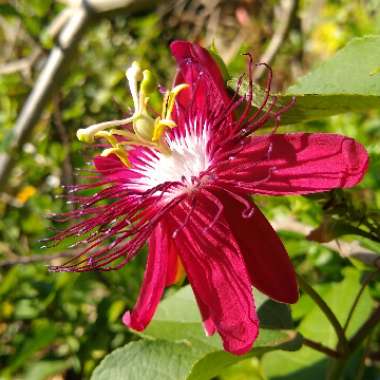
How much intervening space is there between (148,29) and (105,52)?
30 cm

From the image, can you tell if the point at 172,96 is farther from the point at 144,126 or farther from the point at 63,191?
the point at 63,191

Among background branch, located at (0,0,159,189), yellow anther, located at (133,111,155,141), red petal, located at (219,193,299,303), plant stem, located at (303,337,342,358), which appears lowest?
plant stem, located at (303,337,342,358)

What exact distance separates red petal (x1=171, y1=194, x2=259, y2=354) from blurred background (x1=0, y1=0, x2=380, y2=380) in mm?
144

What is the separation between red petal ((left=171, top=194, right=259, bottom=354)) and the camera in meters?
0.79

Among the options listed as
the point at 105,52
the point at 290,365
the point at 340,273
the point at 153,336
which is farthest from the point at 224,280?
the point at 105,52

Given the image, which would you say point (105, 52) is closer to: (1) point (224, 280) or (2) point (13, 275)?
(2) point (13, 275)

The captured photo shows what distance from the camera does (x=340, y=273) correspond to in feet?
4.43

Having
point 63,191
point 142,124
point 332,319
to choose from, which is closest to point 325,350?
point 332,319

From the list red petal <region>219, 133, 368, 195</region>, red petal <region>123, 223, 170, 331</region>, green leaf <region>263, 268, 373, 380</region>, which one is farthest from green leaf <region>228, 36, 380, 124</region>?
green leaf <region>263, 268, 373, 380</region>

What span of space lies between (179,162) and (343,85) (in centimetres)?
32

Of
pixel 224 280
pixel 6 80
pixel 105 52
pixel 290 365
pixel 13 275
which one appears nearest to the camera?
pixel 224 280

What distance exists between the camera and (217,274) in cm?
85

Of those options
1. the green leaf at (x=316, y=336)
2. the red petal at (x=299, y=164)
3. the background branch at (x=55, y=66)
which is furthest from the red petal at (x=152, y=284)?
the background branch at (x=55, y=66)

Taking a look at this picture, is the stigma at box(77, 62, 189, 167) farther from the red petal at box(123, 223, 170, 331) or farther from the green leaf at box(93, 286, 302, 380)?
the green leaf at box(93, 286, 302, 380)
